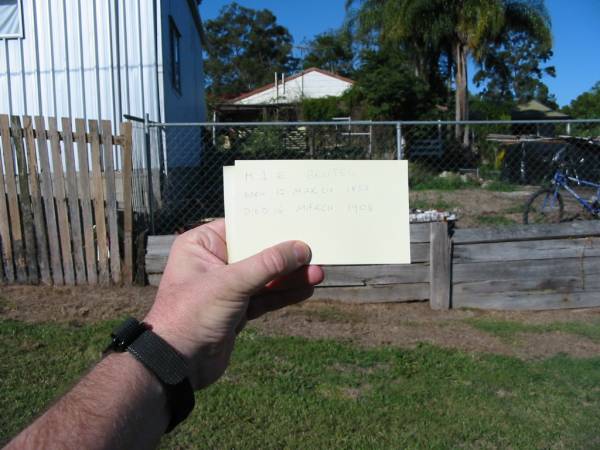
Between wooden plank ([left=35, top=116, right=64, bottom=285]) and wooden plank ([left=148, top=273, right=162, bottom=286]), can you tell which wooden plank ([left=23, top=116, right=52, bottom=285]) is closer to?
wooden plank ([left=35, top=116, right=64, bottom=285])

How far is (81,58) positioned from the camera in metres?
8.24

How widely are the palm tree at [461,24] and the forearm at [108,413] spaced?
23.6 metres

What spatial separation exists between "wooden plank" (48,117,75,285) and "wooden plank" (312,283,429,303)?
2.44m

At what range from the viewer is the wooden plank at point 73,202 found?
5547mm

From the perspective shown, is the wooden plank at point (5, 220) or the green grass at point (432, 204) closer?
the wooden plank at point (5, 220)

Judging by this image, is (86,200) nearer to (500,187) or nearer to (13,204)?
(13,204)

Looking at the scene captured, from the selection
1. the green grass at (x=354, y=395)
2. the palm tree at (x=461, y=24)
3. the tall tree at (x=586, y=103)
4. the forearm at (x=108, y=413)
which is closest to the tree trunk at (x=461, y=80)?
the palm tree at (x=461, y=24)

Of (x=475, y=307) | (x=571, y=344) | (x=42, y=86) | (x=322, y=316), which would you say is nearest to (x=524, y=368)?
(x=571, y=344)

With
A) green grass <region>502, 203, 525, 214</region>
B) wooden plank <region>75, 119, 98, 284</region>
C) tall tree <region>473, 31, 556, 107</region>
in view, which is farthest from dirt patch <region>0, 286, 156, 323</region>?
tall tree <region>473, 31, 556, 107</region>

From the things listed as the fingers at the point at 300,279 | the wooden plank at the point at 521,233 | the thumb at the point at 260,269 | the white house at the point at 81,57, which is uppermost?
the white house at the point at 81,57

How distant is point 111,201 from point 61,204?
478 millimetres

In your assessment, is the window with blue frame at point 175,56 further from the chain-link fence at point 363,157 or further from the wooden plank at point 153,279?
the wooden plank at point 153,279

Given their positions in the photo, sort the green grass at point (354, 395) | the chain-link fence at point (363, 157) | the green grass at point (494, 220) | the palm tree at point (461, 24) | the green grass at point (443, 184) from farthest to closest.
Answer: the palm tree at point (461, 24), the green grass at point (443, 184), the green grass at point (494, 220), the chain-link fence at point (363, 157), the green grass at point (354, 395)

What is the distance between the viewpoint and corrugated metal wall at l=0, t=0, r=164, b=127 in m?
8.16
